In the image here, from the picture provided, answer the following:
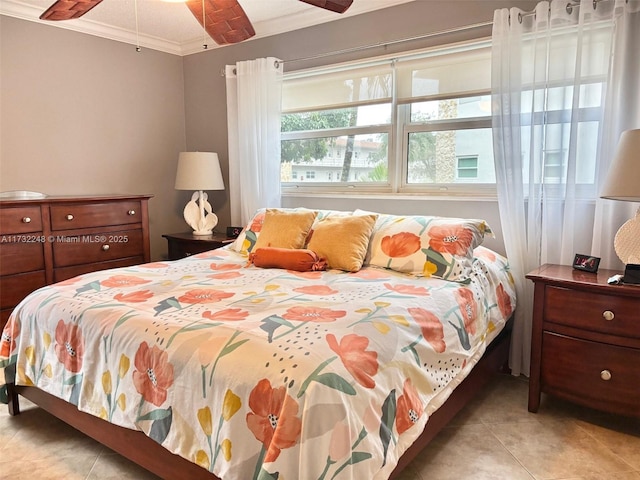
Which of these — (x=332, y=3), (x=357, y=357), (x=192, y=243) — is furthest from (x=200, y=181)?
(x=357, y=357)

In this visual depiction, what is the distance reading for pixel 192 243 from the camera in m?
3.61

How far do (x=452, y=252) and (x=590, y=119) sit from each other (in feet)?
3.22

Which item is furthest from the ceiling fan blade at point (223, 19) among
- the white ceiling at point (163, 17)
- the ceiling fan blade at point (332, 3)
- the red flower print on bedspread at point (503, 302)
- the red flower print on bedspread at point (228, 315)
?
the red flower print on bedspread at point (503, 302)

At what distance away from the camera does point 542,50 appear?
2.45 metres

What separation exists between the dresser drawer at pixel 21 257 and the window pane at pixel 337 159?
1.78 meters


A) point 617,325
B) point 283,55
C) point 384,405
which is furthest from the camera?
point 283,55

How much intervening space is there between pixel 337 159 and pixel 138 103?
1.78m

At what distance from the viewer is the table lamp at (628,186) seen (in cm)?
193

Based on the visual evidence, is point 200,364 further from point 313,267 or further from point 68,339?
point 313,267

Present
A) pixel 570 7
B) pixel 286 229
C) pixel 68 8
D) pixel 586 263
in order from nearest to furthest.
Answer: pixel 68 8 < pixel 586 263 < pixel 570 7 < pixel 286 229

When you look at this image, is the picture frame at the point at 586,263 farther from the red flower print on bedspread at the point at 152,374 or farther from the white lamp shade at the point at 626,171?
the red flower print on bedspread at the point at 152,374

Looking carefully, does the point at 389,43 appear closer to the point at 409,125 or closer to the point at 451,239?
the point at 409,125

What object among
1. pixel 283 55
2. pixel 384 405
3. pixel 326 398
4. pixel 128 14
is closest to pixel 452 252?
pixel 384 405

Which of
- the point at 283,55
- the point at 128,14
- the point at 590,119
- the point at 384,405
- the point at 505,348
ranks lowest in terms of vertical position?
the point at 505,348
